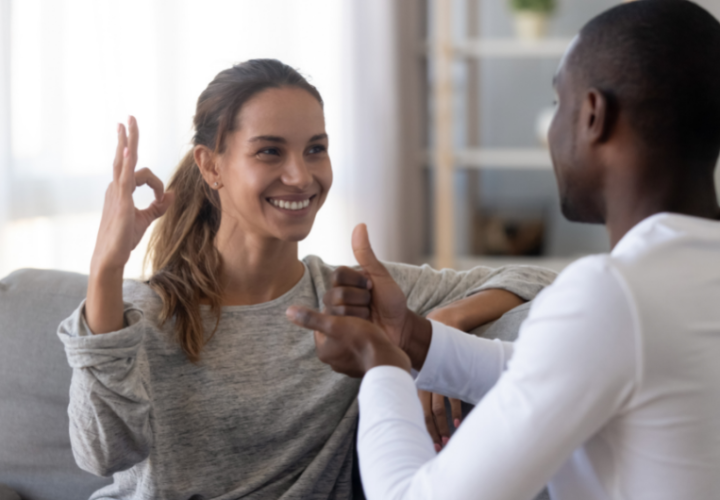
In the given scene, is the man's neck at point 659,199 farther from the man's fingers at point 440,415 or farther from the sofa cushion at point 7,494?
the sofa cushion at point 7,494

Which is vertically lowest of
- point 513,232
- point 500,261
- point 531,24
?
point 500,261

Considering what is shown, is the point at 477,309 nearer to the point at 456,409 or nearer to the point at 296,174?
the point at 456,409

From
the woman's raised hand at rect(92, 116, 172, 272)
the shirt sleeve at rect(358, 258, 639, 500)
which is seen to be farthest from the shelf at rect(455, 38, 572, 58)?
the shirt sleeve at rect(358, 258, 639, 500)

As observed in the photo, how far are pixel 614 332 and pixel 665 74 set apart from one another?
290 millimetres

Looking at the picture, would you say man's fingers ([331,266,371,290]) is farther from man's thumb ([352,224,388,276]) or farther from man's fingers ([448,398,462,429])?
man's fingers ([448,398,462,429])

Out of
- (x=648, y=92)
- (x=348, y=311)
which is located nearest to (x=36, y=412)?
(x=348, y=311)

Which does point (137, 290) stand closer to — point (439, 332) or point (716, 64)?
point (439, 332)

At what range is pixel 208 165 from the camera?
152 centimetres

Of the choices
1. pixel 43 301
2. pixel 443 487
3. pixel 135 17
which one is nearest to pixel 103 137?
pixel 135 17

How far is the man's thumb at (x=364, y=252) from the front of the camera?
102 cm

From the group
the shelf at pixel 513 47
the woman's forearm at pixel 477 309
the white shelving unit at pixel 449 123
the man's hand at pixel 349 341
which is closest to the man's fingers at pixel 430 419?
the woman's forearm at pixel 477 309

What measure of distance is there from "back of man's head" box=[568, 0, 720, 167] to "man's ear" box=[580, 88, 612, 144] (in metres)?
0.01

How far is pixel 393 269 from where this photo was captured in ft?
5.20

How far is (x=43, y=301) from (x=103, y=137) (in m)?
1.28
